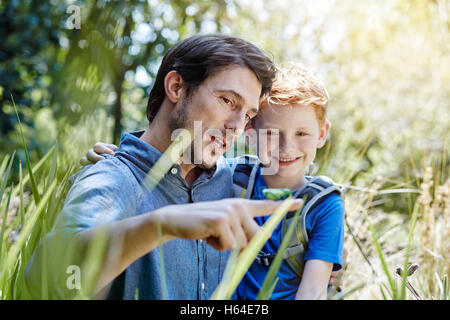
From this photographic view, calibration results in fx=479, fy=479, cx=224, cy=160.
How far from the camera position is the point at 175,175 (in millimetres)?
1575

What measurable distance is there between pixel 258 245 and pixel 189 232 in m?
0.12

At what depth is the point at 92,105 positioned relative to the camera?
719mm

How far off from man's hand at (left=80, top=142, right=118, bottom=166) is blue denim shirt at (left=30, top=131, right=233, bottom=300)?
0.03 metres

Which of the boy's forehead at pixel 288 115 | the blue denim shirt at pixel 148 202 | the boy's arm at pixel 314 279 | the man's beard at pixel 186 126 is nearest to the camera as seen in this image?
the blue denim shirt at pixel 148 202

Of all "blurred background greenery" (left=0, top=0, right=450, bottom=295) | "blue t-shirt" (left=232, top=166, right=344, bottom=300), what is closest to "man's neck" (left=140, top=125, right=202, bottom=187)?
"blue t-shirt" (left=232, top=166, right=344, bottom=300)

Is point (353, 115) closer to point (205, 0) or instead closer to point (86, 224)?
point (205, 0)

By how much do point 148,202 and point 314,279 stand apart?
56 cm

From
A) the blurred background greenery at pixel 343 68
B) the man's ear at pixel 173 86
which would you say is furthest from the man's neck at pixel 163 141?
the blurred background greenery at pixel 343 68

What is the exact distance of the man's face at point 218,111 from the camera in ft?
5.18

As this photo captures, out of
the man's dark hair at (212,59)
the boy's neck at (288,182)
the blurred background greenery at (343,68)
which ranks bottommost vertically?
the boy's neck at (288,182)

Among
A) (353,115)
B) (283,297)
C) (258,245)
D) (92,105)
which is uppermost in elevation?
(353,115)

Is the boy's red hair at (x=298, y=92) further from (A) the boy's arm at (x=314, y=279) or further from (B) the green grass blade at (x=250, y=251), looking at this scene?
(B) the green grass blade at (x=250, y=251)
